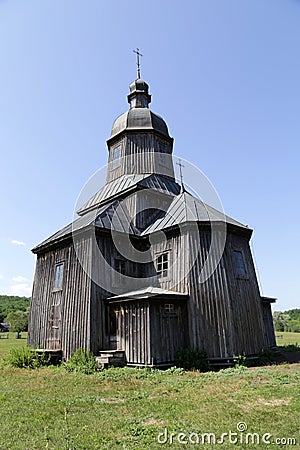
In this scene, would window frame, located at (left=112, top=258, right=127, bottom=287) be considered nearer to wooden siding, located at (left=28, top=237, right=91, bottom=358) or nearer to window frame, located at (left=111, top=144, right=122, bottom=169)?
wooden siding, located at (left=28, top=237, right=91, bottom=358)

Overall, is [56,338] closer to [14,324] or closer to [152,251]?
[152,251]

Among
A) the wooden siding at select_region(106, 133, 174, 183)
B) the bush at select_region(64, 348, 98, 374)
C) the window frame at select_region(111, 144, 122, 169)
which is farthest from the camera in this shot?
the window frame at select_region(111, 144, 122, 169)

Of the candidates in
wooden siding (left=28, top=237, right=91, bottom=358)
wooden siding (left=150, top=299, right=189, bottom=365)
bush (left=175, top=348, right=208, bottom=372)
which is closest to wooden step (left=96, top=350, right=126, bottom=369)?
wooden siding (left=28, top=237, right=91, bottom=358)

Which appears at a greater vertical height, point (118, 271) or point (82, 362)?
point (118, 271)

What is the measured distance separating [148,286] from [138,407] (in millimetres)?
8430

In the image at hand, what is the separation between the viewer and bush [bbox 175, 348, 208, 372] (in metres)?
12.2

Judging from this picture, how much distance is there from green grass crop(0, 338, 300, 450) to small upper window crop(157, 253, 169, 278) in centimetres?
481

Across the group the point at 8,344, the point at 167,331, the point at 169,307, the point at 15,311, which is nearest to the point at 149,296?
the point at 169,307

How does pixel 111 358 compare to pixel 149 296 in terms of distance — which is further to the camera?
pixel 111 358

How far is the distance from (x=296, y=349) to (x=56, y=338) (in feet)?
41.2

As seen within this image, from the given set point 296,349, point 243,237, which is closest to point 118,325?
point 243,237

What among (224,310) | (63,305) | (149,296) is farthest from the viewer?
(63,305)

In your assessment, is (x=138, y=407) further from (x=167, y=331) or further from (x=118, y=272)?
(x=118, y=272)

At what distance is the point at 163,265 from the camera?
15.4 meters
